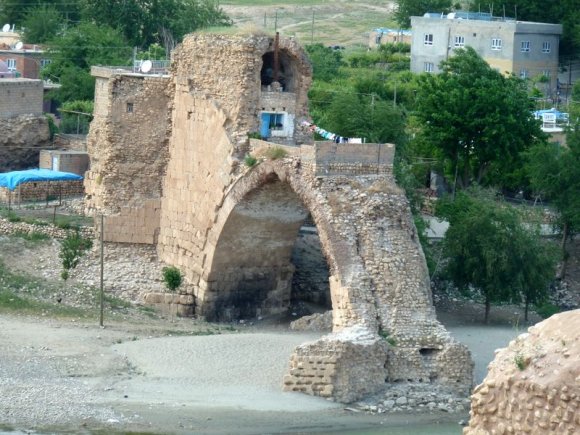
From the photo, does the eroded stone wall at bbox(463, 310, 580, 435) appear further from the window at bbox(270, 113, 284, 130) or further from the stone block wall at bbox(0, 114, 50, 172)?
the stone block wall at bbox(0, 114, 50, 172)

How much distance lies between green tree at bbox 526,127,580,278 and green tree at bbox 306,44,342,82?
15867 millimetres

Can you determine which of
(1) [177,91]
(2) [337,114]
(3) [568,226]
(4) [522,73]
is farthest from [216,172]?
(4) [522,73]

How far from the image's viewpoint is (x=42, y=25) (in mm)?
65250

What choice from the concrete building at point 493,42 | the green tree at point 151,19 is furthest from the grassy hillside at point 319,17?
the concrete building at point 493,42

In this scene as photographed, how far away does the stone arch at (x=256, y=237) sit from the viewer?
113ft

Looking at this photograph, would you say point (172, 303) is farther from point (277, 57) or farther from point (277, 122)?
point (277, 57)

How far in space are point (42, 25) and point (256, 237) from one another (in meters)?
30.1

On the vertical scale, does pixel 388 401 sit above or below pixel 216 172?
below

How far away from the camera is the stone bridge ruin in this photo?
3127cm

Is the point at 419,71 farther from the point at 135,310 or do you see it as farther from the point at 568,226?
the point at 135,310

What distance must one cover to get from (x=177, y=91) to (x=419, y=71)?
2469cm

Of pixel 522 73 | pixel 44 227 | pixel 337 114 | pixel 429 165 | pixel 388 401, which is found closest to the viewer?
pixel 388 401

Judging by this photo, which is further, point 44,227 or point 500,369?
point 44,227

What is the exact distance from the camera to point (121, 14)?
6347 centimetres
